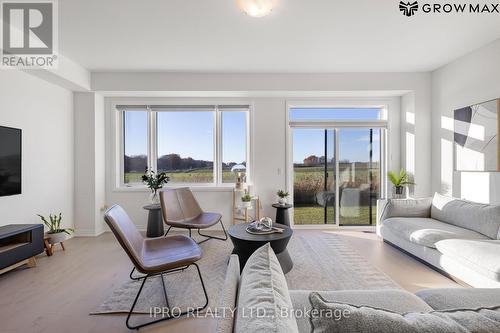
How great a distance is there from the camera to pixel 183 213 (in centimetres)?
356

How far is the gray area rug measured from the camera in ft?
6.72

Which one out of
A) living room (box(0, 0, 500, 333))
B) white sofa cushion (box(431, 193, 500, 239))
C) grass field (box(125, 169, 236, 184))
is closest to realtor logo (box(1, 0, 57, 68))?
living room (box(0, 0, 500, 333))

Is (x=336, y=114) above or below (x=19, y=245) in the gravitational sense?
above

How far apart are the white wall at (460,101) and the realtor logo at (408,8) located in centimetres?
152

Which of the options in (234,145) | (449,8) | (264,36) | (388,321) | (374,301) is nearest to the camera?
(388,321)

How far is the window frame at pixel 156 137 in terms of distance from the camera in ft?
14.0

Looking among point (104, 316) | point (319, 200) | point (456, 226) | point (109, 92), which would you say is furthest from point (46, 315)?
point (456, 226)

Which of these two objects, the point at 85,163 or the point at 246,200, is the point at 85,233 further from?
the point at 246,200

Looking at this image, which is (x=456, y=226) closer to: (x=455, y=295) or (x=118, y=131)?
(x=455, y=295)

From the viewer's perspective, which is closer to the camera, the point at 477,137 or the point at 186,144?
the point at 477,137

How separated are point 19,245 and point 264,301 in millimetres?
3149

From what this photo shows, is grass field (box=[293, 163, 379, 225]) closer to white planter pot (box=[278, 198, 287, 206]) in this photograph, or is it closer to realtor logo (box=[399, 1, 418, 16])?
white planter pot (box=[278, 198, 287, 206])

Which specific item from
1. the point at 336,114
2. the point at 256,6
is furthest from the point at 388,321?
the point at 336,114

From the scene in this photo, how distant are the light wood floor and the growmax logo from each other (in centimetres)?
272
